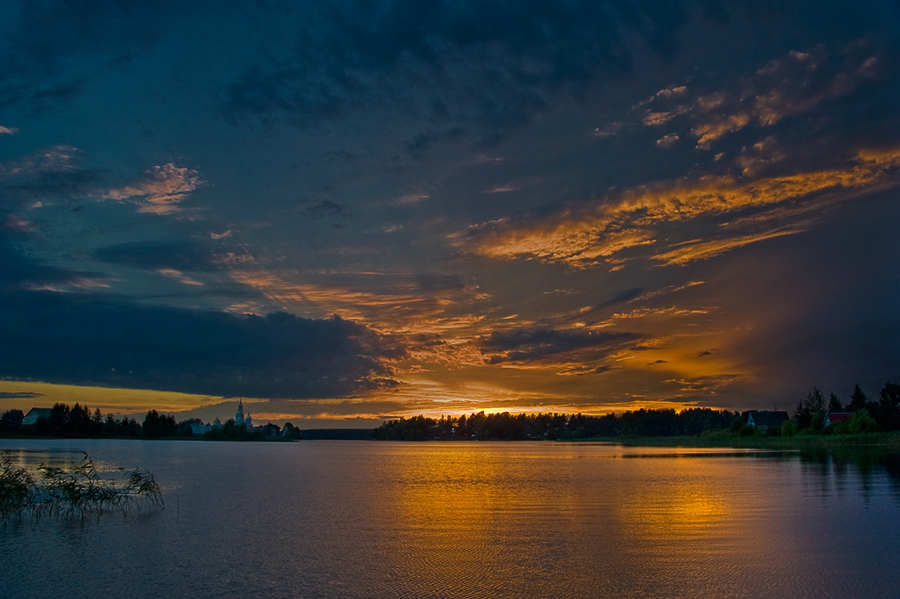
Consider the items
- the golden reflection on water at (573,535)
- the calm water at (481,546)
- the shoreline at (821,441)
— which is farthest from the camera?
the shoreline at (821,441)

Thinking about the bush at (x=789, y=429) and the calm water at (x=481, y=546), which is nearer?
the calm water at (x=481, y=546)

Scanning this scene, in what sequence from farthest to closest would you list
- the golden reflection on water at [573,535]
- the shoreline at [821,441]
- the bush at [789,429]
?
the bush at [789,429], the shoreline at [821,441], the golden reflection on water at [573,535]

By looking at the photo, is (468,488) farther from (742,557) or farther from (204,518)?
(742,557)

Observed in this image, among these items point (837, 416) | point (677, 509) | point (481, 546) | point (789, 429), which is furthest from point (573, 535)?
point (837, 416)

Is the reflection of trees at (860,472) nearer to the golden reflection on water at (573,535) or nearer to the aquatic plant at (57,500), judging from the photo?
the golden reflection on water at (573,535)

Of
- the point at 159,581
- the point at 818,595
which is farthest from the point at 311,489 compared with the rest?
the point at 818,595

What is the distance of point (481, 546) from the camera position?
803 inches

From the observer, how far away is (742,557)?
18172 mm

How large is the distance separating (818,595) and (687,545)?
5766mm

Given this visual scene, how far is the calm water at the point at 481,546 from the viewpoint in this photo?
15.7 meters

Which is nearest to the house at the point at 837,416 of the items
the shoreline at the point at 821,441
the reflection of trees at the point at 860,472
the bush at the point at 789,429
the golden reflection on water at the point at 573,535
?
the bush at the point at 789,429

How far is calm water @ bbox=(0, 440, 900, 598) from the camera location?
51.4ft

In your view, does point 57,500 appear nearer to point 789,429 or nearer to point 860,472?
point 860,472

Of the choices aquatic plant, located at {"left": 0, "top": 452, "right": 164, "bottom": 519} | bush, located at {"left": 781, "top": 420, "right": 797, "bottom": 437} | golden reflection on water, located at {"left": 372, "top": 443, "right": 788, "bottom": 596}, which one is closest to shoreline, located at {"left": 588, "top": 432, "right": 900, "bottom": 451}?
bush, located at {"left": 781, "top": 420, "right": 797, "bottom": 437}
